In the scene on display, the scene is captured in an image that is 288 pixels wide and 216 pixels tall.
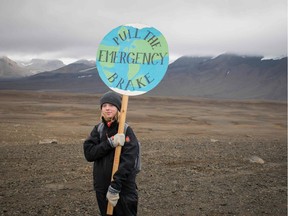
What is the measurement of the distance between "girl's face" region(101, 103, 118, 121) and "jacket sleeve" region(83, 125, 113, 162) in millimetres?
188

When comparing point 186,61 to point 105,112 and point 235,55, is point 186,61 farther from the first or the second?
point 105,112

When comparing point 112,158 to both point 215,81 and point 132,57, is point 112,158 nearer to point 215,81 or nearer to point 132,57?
point 132,57

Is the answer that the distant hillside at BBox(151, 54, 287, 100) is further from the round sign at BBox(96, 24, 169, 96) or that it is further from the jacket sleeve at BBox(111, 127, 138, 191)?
the jacket sleeve at BBox(111, 127, 138, 191)

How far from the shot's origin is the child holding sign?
3.04m

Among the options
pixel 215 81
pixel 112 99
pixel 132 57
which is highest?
pixel 132 57

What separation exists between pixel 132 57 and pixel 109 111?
0.58 metres

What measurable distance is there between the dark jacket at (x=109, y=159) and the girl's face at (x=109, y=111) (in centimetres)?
7

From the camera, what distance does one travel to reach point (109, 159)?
314 cm

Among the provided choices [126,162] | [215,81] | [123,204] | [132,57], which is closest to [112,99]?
[132,57]

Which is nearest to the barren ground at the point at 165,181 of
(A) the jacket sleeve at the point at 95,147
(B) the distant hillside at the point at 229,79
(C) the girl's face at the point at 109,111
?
(A) the jacket sleeve at the point at 95,147

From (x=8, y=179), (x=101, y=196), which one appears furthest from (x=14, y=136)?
(x=101, y=196)

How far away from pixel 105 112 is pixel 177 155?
277 inches

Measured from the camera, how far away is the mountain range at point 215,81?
114 metres

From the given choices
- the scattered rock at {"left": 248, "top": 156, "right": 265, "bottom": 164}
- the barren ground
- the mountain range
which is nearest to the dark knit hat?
the barren ground
